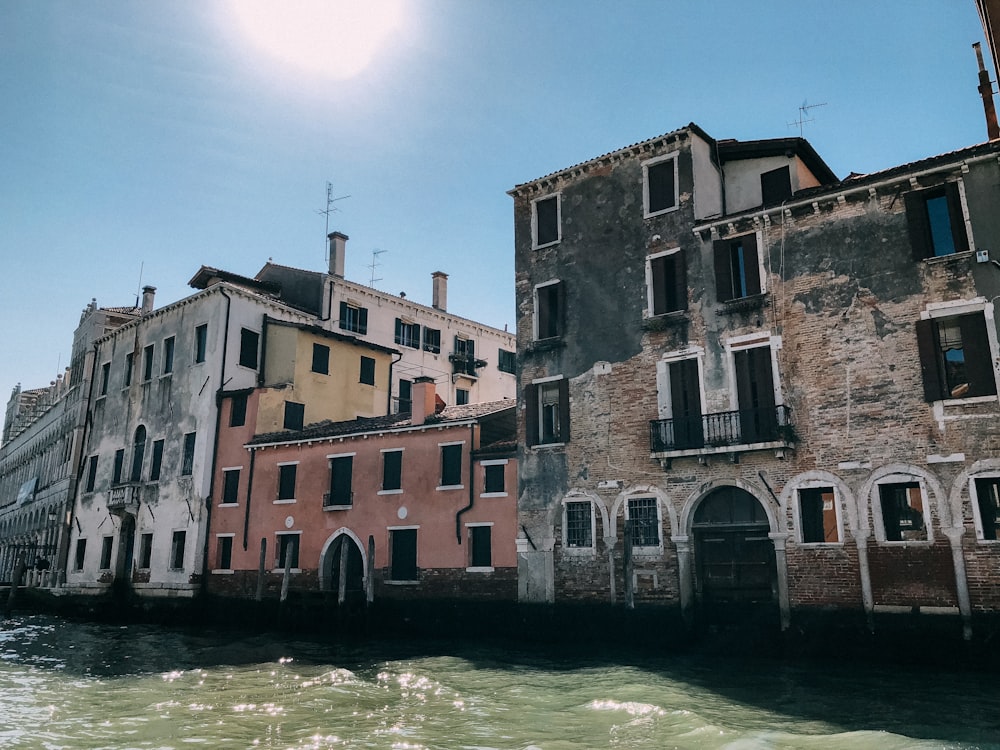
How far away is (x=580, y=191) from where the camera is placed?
2272 cm

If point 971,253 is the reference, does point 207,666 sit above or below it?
below

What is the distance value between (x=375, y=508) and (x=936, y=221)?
16726 mm

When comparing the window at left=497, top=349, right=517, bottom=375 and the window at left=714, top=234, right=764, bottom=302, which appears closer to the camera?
the window at left=714, top=234, right=764, bottom=302

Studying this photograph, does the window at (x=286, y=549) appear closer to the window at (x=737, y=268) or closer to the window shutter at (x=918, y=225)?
the window at (x=737, y=268)

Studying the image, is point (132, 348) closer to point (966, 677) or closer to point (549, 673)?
point (549, 673)

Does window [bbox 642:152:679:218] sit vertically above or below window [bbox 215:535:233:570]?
above

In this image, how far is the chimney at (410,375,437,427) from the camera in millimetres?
24406

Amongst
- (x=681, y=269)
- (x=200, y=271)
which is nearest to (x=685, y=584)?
(x=681, y=269)

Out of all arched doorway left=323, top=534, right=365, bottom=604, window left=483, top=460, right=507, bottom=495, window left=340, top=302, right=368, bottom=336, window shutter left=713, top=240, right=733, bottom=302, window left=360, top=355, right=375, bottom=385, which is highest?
window left=340, top=302, right=368, bottom=336

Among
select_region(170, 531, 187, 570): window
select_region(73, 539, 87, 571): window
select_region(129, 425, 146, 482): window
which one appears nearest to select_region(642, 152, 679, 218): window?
select_region(170, 531, 187, 570): window

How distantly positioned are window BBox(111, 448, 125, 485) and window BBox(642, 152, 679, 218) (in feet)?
80.9

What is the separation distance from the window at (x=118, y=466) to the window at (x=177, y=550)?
5.77m

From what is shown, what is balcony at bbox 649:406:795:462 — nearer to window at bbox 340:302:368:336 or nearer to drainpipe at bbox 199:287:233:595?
drainpipe at bbox 199:287:233:595

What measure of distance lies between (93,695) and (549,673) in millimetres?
8341
